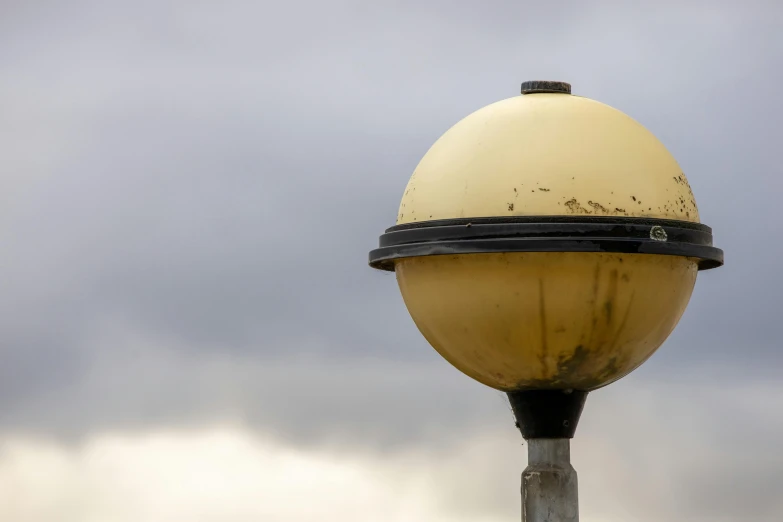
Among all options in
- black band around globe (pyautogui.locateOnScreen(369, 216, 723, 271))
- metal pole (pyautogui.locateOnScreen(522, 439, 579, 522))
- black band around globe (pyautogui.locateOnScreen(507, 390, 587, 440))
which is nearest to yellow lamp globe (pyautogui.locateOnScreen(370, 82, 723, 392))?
black band around globe (pyautogui.locateOnScreen(369, 216, 723, 271))

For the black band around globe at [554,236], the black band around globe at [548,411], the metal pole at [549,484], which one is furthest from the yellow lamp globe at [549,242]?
the metal pole at [549,484]

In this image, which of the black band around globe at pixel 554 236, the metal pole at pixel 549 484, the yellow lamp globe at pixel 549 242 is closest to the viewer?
the black band around globe at pixel 554 236

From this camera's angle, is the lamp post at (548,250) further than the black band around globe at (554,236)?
Yes

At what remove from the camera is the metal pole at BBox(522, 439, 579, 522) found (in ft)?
37.0

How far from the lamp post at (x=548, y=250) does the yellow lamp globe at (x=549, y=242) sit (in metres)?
0.01

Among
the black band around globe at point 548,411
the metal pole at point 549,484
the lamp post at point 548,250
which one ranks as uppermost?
the lamp post at point 548,250

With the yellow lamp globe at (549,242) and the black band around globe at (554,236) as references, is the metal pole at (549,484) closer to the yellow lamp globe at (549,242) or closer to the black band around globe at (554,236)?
the yellow lamp globe at (549,242)

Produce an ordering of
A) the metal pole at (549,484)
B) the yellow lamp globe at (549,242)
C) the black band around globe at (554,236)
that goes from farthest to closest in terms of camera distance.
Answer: the metal pole at (549,484) < the yellow lamp globe at (549,242) < the black band around globe at (554,236)

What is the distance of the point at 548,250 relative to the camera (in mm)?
10336

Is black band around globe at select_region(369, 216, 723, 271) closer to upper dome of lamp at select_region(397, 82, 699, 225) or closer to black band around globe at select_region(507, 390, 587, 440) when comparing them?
upper dome of lamp at select_region(397, 82, 699, 225)

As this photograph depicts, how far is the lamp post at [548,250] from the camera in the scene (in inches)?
412

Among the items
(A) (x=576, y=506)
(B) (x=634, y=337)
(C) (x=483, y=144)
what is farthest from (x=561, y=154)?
(A) (x=576, y=506)

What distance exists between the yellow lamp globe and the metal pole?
1.89 feet

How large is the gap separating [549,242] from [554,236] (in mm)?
56
